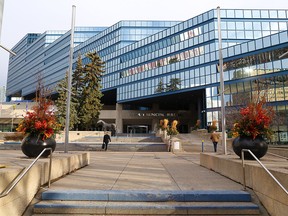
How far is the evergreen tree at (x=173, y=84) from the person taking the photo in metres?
50.0

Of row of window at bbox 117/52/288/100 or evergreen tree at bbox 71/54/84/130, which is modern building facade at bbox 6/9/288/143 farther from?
evergreen tree at bbox 71/54/84/130

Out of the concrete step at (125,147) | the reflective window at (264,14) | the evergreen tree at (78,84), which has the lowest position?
the concrete step at (125,147)

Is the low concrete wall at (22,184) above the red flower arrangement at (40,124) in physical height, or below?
below

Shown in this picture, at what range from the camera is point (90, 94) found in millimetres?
42906

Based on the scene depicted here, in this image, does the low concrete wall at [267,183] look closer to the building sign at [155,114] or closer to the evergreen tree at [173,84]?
the evergreen tree at [173,84]

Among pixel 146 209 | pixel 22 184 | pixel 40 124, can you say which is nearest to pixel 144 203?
pixel 146 209

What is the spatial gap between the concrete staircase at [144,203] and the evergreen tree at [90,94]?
125ft

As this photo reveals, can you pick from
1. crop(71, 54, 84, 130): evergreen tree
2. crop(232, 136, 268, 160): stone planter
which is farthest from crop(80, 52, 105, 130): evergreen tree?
crop(232, 136, 268, 160): stone planter

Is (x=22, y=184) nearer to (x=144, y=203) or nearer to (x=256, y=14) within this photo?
(x=144, y=203)

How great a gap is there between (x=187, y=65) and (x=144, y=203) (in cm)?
4563

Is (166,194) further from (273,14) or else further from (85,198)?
(273,14)

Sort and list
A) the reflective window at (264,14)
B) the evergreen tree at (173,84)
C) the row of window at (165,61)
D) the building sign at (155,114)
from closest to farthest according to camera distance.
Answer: the reflective window at (264,14), the row of window at (165,61), the evergreen tree at (173,84), the building sign at (155,114)

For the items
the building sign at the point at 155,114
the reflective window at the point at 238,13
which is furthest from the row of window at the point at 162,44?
the building sign at the point at 155,114

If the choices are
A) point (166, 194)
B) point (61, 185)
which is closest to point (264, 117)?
point (166, 194)
